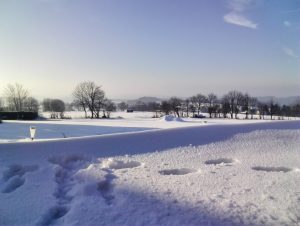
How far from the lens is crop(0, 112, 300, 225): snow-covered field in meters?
3.71

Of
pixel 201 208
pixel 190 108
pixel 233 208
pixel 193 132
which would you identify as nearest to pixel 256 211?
pixel 233 208

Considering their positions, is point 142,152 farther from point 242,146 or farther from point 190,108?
point 190,108

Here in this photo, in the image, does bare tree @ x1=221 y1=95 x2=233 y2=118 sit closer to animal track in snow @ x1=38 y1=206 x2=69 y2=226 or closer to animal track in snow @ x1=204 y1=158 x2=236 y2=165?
animal track in snow @ x1=204 y1=158 x2=236 y2=165

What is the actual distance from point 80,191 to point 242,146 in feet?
11.5

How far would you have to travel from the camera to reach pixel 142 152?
243 inches

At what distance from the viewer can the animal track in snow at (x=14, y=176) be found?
473 cm

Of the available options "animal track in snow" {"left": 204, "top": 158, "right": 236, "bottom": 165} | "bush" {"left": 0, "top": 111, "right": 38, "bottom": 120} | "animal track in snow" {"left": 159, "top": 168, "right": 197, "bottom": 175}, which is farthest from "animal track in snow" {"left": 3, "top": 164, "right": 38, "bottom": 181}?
"bush" {"left": 0, "top": 111, "right": 38, "bottom": 120}

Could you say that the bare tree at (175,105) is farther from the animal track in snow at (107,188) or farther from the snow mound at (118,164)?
the animal track in snow at (107,188)

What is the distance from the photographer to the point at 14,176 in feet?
16.5

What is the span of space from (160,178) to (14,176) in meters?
2.38

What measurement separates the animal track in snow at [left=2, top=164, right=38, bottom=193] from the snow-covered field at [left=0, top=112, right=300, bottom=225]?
0.01 meters

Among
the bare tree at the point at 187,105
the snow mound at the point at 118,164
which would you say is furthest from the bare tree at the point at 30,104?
the snow mound at the point at 118,164

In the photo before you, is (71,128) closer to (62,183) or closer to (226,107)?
(62,183)

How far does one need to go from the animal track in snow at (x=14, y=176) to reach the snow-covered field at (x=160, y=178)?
15mm
